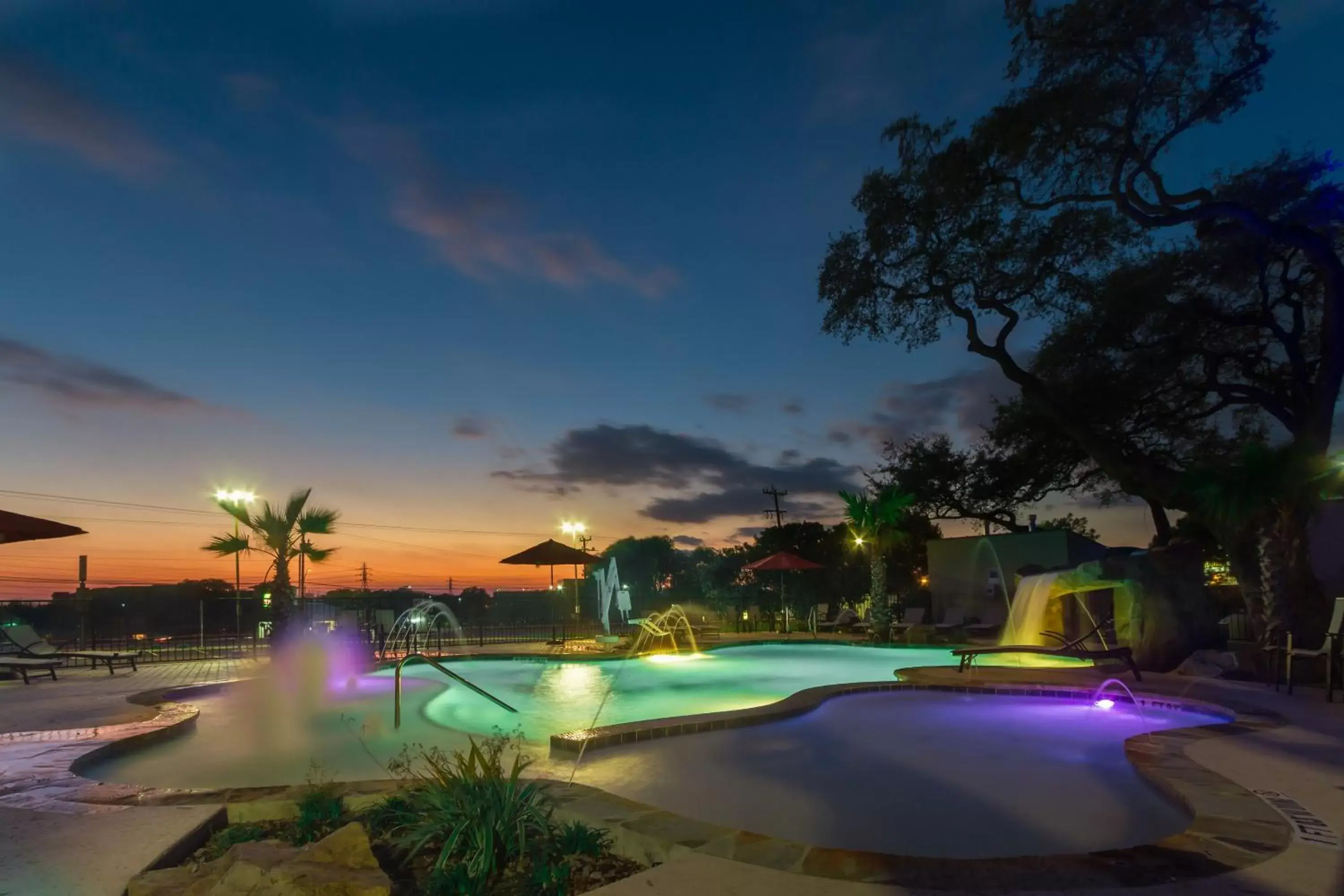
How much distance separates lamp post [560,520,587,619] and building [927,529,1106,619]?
11357 mm

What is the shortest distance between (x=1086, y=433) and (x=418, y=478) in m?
23.1

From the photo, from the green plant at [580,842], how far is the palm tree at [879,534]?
15.5 m

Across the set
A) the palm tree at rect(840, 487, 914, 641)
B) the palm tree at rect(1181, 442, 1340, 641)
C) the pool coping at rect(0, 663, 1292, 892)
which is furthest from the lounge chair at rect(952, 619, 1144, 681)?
the palm tree at rect(840, 487, 914, 641)

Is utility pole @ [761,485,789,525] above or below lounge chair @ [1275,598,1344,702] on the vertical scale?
above

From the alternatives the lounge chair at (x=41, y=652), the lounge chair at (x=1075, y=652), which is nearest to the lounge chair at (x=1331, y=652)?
the lounge chair at (x=1075, y=652)

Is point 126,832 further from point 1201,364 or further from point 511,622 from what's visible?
point 511,622

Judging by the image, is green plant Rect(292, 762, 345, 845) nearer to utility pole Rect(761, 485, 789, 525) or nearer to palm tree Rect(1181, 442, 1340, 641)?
palm tree Rect(1181, 442, 1340, 641)

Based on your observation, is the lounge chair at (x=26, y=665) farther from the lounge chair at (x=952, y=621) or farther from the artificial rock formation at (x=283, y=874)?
the lounge chair at (x=952, y=621)

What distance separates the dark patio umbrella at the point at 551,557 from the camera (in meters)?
18.9

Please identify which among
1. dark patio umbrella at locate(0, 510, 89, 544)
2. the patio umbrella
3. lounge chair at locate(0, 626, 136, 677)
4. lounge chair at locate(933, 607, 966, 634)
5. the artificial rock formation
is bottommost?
lounge chair at locate(933, 607, 966, 634)

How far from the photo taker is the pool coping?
3.08 metres

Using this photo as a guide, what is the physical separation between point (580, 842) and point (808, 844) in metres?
1.12

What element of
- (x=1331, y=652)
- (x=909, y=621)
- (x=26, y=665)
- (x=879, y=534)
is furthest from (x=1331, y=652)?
(x=26, y=665)

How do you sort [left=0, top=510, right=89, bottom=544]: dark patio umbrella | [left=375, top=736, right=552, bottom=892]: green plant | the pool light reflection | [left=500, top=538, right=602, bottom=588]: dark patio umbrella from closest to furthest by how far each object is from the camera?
[left=375, top=736, right=552, bottom=892]: green plant, [left=0, top=510, right=89, bottom=544]: dark patio umbrella, the pool light reflection, [left=500, top=538, right=602, bottom=588]: dark patio umbrella
